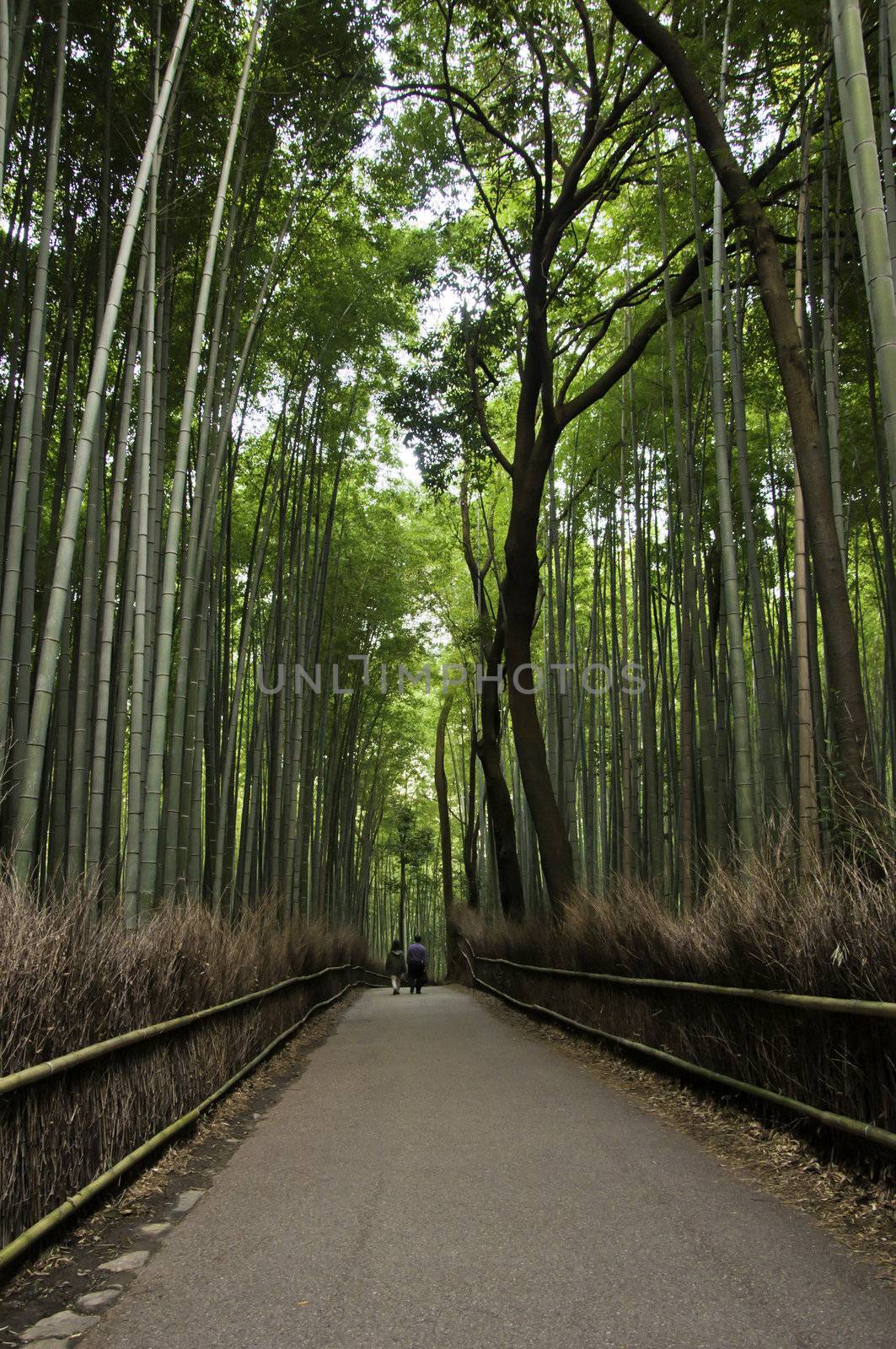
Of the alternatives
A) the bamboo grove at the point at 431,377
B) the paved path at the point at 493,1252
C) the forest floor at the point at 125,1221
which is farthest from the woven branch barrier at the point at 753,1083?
the forest floor at the point at 125,1221

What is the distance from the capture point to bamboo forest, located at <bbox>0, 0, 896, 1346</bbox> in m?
3.23

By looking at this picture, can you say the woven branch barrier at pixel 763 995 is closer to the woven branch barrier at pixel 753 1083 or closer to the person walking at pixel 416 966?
the woven branch barrier at pixel 753 1083

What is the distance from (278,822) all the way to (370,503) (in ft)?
20.0

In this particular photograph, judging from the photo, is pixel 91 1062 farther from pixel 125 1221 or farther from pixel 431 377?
pixel 431 377

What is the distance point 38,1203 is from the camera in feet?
7.14

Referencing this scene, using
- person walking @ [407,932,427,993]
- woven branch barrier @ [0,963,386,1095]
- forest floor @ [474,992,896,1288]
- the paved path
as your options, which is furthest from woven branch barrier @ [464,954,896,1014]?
person walking @ [407,932,427,993]

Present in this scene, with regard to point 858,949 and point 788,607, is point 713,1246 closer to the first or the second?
point 858,949

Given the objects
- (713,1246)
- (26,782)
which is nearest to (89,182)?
(26,782)

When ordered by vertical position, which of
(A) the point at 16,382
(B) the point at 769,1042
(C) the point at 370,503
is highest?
(C) the point at 370,503

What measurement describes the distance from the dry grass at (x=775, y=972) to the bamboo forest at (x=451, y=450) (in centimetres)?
2

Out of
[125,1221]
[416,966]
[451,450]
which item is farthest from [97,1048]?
[416,966]

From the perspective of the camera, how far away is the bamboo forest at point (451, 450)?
10.6 ft

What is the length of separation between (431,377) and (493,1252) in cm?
778

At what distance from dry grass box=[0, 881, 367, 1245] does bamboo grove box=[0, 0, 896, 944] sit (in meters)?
0.60
